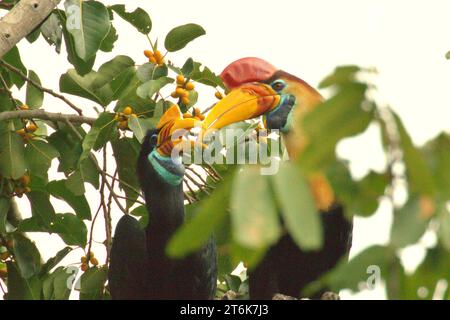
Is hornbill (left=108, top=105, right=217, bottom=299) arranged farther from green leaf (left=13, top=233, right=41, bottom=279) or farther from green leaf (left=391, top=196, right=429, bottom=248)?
green leaf (left=391, top=196, right=429, bottom=248)

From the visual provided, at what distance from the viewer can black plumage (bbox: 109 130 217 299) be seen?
2.69 meters

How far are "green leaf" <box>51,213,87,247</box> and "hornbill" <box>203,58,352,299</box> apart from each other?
0.67 meters

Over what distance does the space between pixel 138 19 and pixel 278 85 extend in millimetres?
549

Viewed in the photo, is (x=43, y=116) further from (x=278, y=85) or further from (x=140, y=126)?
(x=278, y=85)

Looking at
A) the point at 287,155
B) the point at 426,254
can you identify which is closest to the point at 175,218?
the point at 287,155

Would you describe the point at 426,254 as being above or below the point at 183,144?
below

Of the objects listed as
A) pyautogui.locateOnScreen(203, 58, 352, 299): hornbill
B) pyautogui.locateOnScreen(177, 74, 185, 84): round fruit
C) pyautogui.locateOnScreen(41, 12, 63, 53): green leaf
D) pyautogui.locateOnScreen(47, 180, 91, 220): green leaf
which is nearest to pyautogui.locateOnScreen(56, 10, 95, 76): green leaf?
pyautogui.locateOnScreen(41, 12, 63, 53): green leaf

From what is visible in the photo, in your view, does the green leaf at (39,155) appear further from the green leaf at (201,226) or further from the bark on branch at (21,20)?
the green leaf at (201,226)

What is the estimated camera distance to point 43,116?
2.91 m

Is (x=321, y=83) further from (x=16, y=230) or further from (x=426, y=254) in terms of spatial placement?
(x=16, y=230)

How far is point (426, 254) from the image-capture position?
1.22m

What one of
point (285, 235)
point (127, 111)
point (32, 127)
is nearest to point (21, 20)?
point (127, 111)
